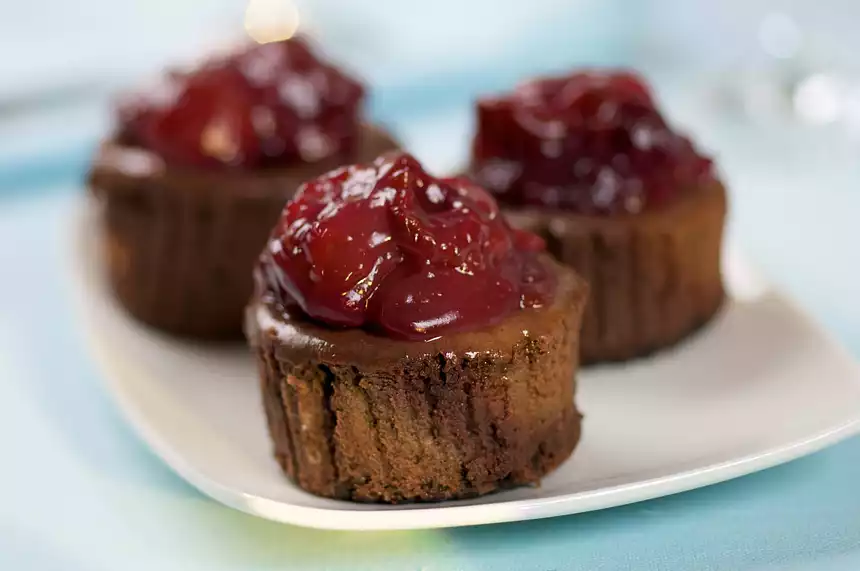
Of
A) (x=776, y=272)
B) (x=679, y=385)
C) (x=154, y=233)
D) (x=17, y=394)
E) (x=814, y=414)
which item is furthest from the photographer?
(x=776, y=272)

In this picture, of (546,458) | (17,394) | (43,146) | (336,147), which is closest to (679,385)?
(546,458)

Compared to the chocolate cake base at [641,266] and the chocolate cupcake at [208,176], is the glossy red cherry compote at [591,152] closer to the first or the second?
the chocolate cake base at [641,266]

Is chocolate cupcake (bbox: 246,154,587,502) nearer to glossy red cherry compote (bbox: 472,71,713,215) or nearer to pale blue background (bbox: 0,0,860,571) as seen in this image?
pale blue background (bbox: 0,0,860,571)

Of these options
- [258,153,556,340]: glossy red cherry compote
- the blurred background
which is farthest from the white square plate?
the blurred background

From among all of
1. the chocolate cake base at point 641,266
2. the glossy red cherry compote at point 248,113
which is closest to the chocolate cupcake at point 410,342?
the chocolate cake base at point 641,266

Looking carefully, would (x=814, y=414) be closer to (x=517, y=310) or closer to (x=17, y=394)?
(x=517, y=310)

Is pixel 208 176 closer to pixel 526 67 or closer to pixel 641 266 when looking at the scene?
pixel 641 266
